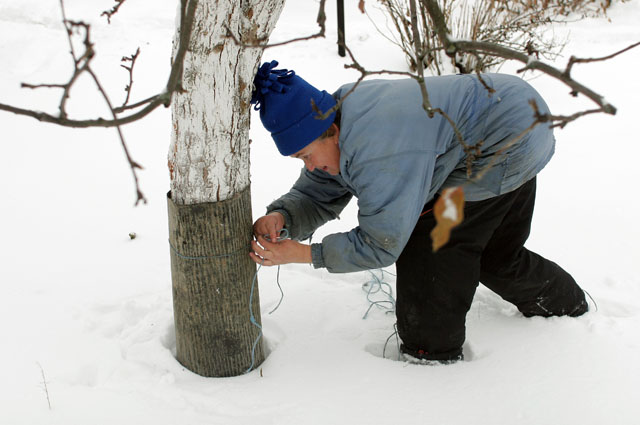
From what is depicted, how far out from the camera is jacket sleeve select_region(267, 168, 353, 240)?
223cm

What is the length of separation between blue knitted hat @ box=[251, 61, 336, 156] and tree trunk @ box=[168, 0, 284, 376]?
2.3 inches

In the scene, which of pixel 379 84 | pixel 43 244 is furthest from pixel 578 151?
pixel 43 244

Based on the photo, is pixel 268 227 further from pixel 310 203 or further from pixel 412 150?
pixel 412 150

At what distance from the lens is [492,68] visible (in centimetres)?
538

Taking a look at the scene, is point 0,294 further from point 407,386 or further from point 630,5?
point 630,5

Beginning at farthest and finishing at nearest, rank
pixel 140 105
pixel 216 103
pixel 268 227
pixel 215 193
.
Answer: pixel 268 227
pixel 215 193
pixel 216 103
pixel 140 105

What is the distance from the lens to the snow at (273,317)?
1.90 m

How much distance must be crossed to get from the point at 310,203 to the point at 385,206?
586mm

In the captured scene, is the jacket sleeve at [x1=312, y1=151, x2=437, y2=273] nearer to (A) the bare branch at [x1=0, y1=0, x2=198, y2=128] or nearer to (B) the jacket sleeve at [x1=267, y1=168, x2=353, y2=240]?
(B) the jacket sleeve at [x1=267, y1=168, x2=353, y2=240]

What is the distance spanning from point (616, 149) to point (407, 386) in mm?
2764

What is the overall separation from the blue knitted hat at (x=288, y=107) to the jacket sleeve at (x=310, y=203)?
469 mm

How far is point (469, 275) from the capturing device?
82.3 inches

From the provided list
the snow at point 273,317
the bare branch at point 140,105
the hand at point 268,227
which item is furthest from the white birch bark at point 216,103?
the snow at point 273,317

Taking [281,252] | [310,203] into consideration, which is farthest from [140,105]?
[310,203]
